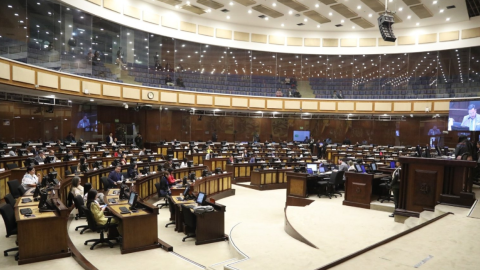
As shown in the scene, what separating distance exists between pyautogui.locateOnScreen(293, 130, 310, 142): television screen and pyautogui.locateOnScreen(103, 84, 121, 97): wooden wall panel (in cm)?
1381

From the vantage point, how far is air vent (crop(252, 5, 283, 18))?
18263 millimetres

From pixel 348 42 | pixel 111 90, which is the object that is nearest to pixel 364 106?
pixel 348 42

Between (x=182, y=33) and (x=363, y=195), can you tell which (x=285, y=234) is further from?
(x=182, y=33)

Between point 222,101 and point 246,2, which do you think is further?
point 222,101

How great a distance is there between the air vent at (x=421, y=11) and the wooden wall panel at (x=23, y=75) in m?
19.1

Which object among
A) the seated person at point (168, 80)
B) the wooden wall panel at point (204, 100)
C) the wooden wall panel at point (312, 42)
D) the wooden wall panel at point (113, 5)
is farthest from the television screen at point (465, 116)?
the wooden wall panel at point (113, 5)

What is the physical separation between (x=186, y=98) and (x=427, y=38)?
53.7 ft

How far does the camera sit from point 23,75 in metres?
10.9

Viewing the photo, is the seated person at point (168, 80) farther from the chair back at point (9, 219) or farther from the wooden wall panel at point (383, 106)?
the chair back at point (9, 219)

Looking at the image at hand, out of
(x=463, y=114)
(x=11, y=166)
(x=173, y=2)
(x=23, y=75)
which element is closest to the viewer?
(x=11, y=166)

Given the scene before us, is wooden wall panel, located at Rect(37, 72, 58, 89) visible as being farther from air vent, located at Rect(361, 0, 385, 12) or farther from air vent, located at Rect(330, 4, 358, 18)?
air vent, located at Rect(361, 0, 385, 12)

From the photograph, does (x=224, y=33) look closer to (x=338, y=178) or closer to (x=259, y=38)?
(x=259, y=38)

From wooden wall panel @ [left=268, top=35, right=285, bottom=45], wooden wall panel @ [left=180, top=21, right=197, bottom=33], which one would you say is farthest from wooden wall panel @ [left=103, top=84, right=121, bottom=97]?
wooden wall panel @ [left=268, top=35, right=285, bottom=45]

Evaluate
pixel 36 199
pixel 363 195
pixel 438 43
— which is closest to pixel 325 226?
pixel 363 195
